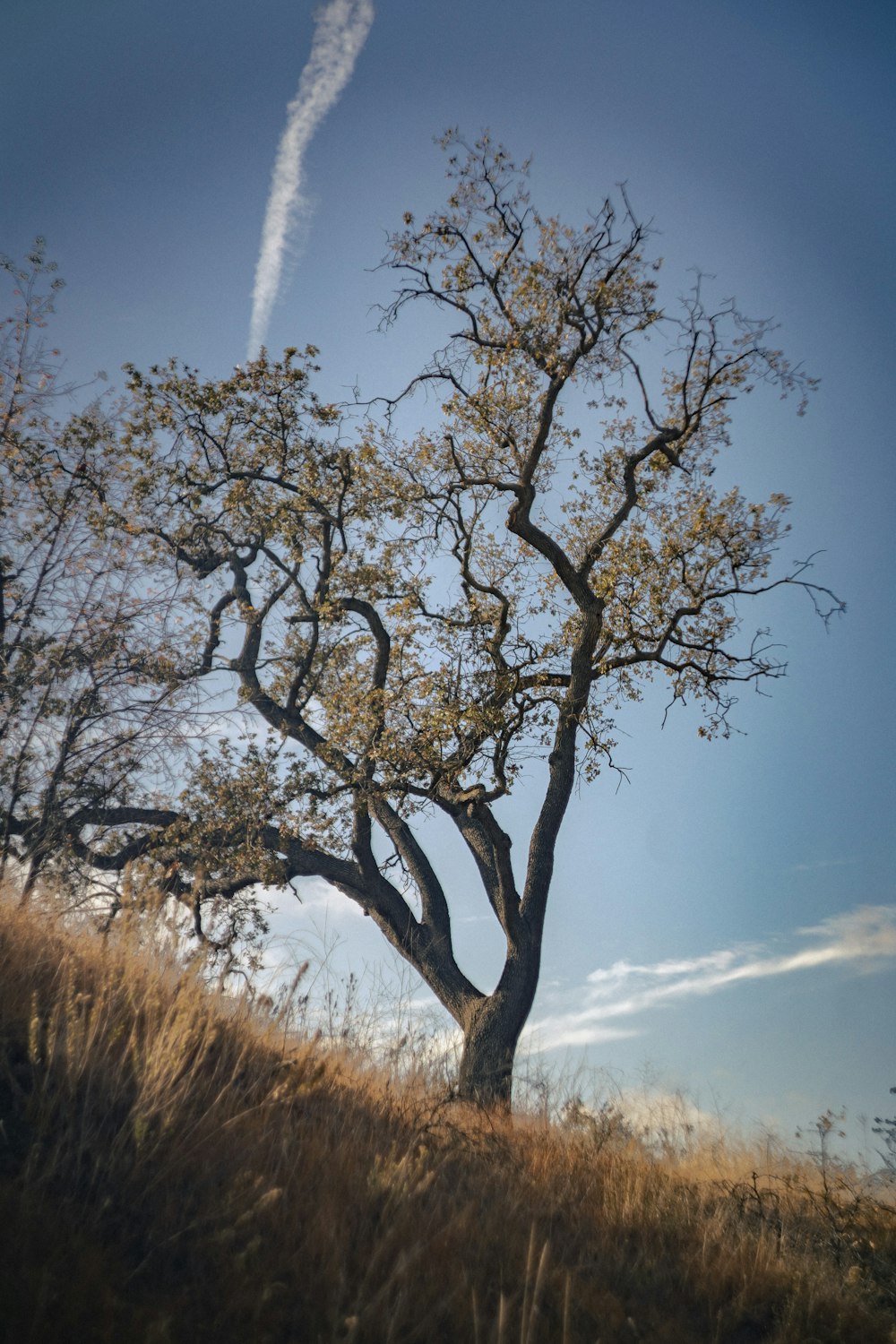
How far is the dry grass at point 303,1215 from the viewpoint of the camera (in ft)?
9.52

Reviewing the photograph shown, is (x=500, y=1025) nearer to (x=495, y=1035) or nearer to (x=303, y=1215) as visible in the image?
(x=495, y=1035)

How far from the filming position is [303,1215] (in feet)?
11.7

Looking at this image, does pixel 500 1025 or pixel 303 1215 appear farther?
pixel 500 1025

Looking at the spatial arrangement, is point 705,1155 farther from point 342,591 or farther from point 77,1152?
point 342,591

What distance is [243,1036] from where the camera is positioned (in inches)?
220

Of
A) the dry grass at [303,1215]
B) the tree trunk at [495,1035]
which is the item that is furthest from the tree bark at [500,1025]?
the dry grass at [303,1215]

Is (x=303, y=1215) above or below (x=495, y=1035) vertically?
below

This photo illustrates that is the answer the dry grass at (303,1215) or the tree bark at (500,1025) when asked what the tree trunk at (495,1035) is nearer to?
the tree bark at (500,1025)

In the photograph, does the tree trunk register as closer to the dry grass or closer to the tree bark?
the tree bark

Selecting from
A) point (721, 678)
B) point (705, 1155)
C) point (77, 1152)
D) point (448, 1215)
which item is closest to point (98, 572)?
point (77, 1152)

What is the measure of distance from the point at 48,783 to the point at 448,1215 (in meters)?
5.94

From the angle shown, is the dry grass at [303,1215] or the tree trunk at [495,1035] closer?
the dry grass at [303,1215]

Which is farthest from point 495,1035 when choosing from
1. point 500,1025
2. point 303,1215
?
point 303,1215

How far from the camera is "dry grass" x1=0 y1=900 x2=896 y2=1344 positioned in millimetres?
2900
